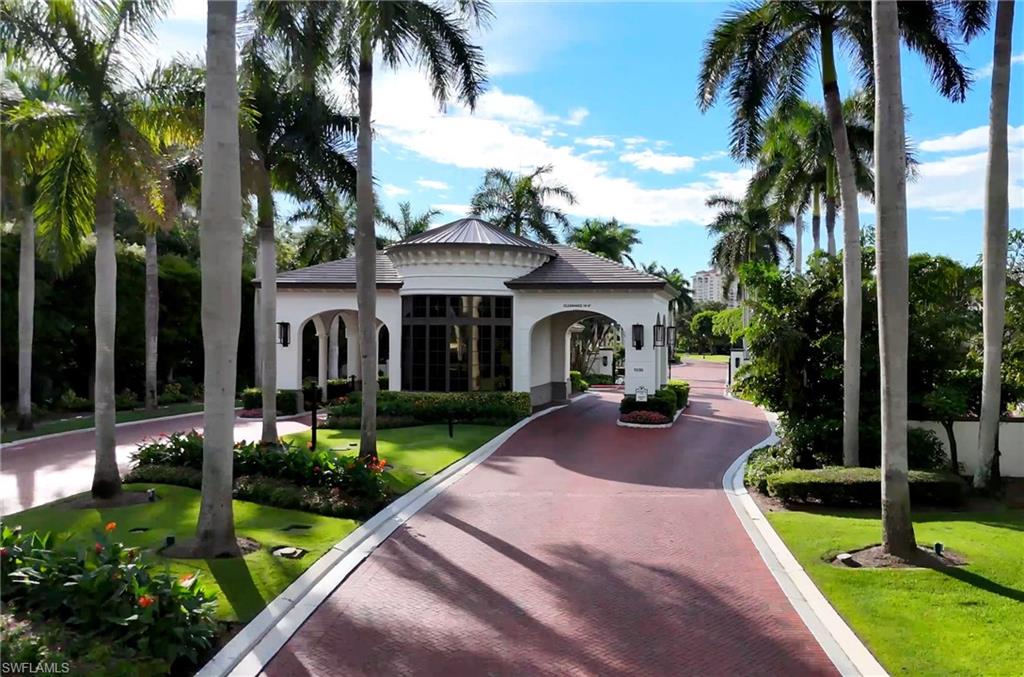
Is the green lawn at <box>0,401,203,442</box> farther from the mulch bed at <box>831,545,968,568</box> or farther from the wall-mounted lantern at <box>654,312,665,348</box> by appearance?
the mulch bed at <box>831,545,968,568</box>

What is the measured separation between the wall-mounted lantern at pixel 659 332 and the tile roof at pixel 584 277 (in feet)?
4.04

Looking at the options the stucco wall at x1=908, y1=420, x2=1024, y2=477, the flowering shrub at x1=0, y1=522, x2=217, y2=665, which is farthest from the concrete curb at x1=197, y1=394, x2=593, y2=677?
the stucco wall at x1=908, y1=420, x2=1024, y2=477

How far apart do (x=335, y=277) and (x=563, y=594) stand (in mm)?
20580

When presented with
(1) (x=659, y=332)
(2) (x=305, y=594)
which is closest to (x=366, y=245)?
(2) (x=305, y=594)

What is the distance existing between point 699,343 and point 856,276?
101490 millimetres

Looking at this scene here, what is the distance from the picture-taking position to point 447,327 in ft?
82.4

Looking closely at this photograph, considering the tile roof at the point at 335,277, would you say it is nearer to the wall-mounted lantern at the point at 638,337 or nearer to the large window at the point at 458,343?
the large window at the point at 458,343

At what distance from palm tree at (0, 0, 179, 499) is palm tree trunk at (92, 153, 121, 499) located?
2cm

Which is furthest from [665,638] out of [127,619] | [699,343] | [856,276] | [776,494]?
[699,343]

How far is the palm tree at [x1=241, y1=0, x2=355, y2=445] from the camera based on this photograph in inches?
578

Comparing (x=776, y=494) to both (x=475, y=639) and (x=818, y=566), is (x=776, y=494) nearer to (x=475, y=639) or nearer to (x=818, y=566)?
(x=818, y=566)

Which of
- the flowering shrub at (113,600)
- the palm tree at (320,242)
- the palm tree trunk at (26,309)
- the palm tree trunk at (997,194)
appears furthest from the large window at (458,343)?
the flowering shrub at (113,600)

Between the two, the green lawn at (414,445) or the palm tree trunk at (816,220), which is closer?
the green lawn at (414,445)

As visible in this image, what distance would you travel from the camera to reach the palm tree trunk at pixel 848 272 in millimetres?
14188
